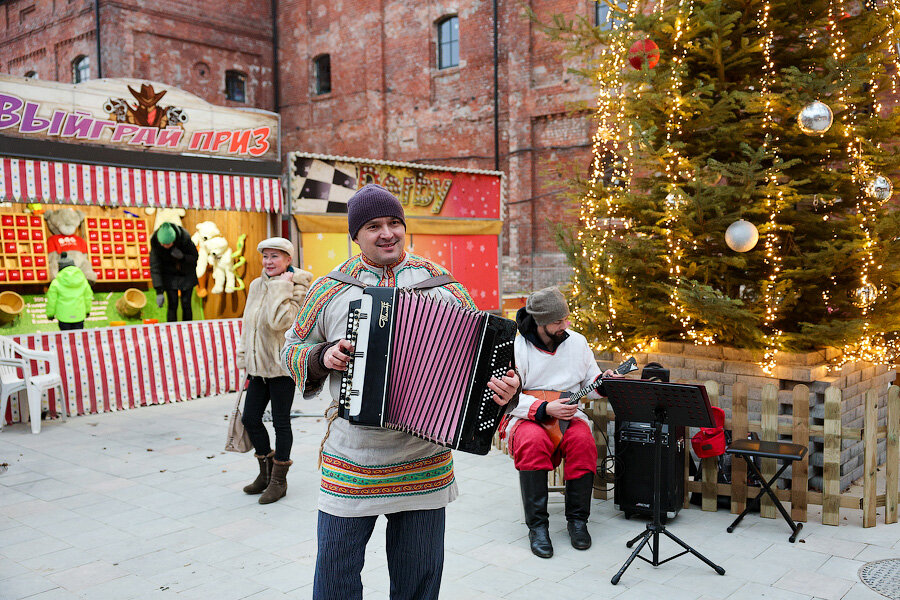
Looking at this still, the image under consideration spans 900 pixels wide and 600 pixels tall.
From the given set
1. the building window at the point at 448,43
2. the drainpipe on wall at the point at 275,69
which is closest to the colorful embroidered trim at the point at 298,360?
the building window at the point at 448,43

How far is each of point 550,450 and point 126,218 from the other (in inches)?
391

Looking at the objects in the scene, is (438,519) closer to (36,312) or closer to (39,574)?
(39,574)

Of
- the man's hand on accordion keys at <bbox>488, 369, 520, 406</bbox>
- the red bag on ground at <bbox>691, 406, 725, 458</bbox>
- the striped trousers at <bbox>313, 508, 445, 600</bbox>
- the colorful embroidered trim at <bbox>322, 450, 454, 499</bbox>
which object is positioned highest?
the man's hand on accordion keys at <bbox>488, 369, 520, 406</bbox>

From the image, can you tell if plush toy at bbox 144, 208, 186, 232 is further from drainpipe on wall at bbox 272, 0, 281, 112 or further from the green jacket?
drainpipe on wall at bbox 272, 0, 281, 112

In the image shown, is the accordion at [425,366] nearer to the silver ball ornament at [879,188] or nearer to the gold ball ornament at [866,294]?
the gold ball ornament at [866,294]

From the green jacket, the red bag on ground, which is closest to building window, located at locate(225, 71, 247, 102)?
the green jacket

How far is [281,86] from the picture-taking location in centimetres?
2711

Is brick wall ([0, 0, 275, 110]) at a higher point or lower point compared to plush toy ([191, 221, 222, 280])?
higher

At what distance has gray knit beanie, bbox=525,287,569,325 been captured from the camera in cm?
538

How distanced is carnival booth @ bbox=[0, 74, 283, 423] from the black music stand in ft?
25.8

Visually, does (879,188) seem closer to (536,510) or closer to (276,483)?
(536,510)

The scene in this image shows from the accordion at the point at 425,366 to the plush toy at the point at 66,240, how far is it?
10.9 meters

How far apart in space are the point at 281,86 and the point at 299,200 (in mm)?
15908

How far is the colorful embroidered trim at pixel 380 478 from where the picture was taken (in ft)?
9.99
